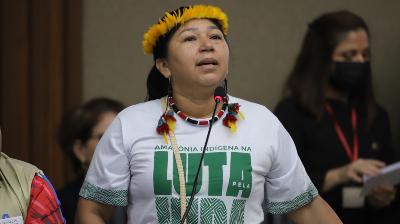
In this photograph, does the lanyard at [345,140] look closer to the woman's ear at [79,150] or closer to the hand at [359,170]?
the hand at [359,170]

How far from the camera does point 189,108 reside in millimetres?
2656

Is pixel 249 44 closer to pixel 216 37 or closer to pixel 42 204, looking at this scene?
pixel 216 37

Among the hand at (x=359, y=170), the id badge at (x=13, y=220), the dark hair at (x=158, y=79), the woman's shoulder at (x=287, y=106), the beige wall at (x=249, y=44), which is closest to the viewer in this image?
the id badge at (x=13, y=220)

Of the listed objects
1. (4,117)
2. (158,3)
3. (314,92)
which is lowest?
(4,117)

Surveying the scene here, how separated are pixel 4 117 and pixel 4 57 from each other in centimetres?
28

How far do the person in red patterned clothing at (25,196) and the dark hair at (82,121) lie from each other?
114 cm

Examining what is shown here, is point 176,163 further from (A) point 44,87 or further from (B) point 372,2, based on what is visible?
(B) point 372,2

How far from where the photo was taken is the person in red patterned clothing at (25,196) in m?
2.39

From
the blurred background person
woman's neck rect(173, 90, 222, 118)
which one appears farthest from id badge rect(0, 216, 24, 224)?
the blurred background person

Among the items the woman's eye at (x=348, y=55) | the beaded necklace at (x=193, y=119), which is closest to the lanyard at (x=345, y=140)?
the woman's eye at (x=348, y=55)

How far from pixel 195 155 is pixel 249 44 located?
207 centimetres

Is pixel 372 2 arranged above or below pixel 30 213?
above

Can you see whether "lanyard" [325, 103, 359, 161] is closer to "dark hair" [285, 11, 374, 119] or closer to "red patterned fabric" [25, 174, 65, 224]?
"dark hair" [285, 11, 374, 119]

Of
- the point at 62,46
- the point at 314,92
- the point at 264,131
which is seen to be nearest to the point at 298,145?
the point at 314,92
